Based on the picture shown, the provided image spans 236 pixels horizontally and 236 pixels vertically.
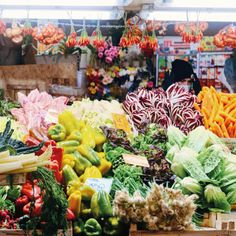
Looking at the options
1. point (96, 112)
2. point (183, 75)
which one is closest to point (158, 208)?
point (96, 112)

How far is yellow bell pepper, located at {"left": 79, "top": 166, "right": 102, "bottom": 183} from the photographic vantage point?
3258 millimetres

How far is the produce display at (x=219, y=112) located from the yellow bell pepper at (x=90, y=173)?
1432mm

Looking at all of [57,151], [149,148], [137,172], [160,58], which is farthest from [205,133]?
[160,58]

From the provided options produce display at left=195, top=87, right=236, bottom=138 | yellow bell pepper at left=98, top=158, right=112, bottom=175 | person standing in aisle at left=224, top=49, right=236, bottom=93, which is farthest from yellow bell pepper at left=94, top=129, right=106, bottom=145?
person standing in aisle at left=224, top=49, right=236, bottom=93

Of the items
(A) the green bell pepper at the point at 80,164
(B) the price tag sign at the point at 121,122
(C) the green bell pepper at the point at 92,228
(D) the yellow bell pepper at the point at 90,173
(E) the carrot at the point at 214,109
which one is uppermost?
(E) the carrot at the point at 214,109

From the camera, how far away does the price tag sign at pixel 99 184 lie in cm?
307

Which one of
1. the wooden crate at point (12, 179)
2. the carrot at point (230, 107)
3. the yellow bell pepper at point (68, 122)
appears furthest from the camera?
the carrot at point (230, 107)

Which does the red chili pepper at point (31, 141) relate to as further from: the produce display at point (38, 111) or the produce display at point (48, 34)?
the produce display at point (48, 34)

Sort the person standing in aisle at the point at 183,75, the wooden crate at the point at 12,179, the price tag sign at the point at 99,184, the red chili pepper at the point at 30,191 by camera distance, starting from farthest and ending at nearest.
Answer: the person standing in aisle at the point at 183,75 → the price tag sign at the point at 99,184 → the red chili pepper at the point at 30,191 → the wooden crate at the point at 12,179

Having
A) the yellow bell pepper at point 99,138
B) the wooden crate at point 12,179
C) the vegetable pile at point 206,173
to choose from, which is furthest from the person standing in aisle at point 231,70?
the wooden crate at point 12,179

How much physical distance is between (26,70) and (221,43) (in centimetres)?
286

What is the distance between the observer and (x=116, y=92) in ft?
27.3

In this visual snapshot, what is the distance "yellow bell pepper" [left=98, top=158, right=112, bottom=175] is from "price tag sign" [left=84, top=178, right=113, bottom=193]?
0.89 feet

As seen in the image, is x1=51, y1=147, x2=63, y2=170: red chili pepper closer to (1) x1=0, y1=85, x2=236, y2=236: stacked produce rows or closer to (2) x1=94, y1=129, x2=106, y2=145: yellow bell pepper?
(1) x1=0, y1=85, x2=236, y2=236: stacked produce rows
